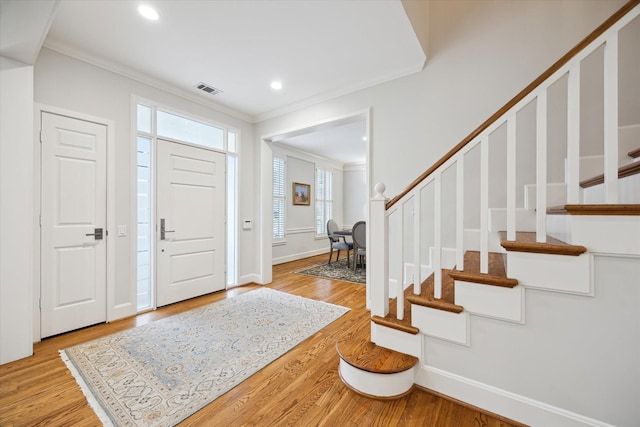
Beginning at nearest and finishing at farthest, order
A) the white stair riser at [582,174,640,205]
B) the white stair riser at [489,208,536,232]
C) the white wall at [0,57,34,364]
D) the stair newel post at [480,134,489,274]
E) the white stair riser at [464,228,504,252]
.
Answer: the white stair riser at [582,174,640,205]
the stair newel post at [480,134,489,274]
the white wall at [0,57,34,364]
the white stair riser at [489,208,536,232]
the white stair riser at [464,228,504,252]

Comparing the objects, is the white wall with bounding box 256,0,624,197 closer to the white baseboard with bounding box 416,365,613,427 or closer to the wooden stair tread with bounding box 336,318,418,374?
the wooden stair tread with bounding box 336,318,418,374

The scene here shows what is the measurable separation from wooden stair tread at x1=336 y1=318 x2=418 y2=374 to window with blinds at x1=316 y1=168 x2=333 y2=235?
5.37 metres

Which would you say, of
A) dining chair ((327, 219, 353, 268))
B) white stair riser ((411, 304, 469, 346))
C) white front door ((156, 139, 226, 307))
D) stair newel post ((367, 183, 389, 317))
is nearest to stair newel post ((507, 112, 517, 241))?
white stair riser ((411, 304, 469, 346))

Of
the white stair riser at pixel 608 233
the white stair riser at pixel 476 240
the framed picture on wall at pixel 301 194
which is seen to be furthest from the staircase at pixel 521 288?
the framed picture on wall at pixel 301 194

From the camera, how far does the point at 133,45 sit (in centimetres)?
247

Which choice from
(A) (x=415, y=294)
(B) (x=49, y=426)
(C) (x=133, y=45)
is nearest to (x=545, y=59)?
(A) (x=415, y=294)

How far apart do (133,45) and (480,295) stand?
3.63 m

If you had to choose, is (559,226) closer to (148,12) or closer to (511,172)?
(511,172)

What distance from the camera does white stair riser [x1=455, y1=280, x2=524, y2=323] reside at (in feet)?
4.65

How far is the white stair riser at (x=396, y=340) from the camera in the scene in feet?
5.67

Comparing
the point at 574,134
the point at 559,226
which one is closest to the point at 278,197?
the point at 559,226

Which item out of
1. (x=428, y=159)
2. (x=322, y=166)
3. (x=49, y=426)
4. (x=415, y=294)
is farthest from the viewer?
(x=322, y=166)

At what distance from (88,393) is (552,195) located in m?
3.74

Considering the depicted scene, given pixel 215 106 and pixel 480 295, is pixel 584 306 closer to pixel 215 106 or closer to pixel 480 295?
pixel 480 295
